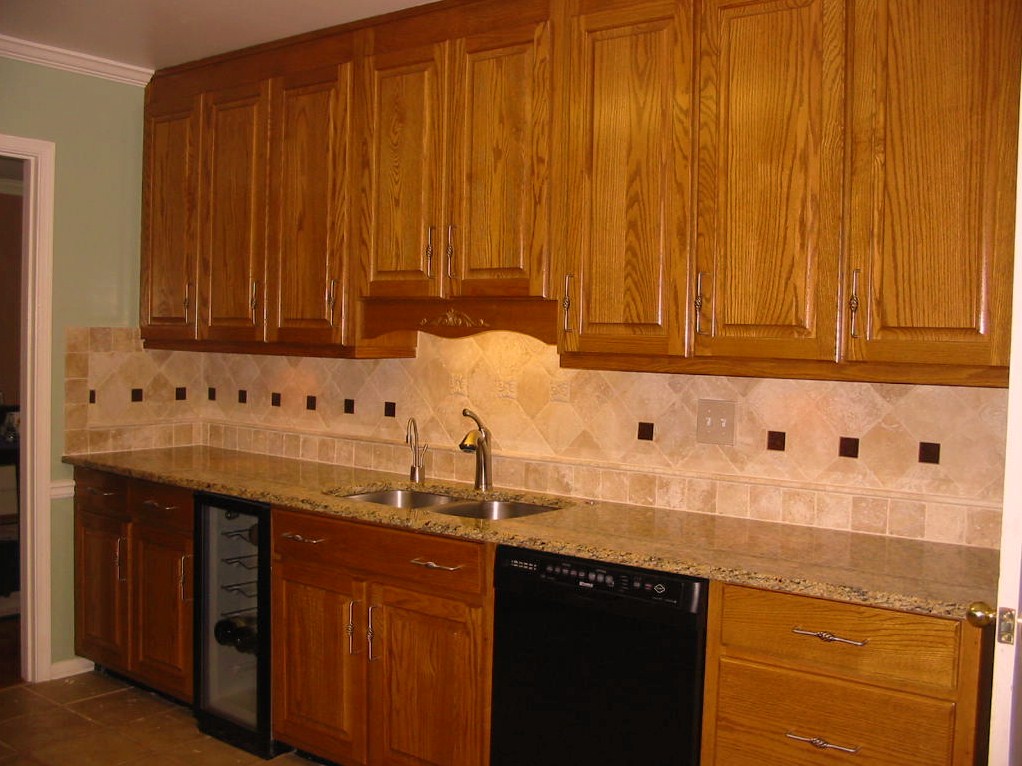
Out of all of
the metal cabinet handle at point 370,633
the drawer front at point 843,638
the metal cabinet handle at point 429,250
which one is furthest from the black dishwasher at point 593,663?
the metal cabinet handle at point 429,250

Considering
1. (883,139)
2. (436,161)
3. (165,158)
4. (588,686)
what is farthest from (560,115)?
(165,158)

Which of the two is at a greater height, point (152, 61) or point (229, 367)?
point (152, 61)

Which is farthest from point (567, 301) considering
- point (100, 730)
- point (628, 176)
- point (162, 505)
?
point (100, 730)

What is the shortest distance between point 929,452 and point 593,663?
1058 millimetres

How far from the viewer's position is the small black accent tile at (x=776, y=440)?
2.83m

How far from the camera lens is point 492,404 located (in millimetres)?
3488

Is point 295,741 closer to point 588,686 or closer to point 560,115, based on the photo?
point 588,686

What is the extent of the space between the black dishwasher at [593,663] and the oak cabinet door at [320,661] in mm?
559

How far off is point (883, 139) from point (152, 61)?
3.02m

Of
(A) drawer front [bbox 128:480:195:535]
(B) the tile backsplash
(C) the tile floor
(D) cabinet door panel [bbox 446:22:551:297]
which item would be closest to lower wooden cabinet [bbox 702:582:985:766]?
(B) the tile backsplash

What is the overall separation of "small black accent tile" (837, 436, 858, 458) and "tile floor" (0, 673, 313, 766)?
2001 mm

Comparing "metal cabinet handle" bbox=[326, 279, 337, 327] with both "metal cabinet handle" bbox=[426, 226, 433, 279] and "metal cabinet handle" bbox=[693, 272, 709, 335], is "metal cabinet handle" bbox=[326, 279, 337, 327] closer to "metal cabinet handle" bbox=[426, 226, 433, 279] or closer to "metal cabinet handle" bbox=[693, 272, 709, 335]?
"metal cabinet handle" bbox=[426, 226, 433, 279]

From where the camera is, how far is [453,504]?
3305 millimetres

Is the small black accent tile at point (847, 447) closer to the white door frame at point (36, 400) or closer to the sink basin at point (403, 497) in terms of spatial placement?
the sink basin at point (403, 497)
